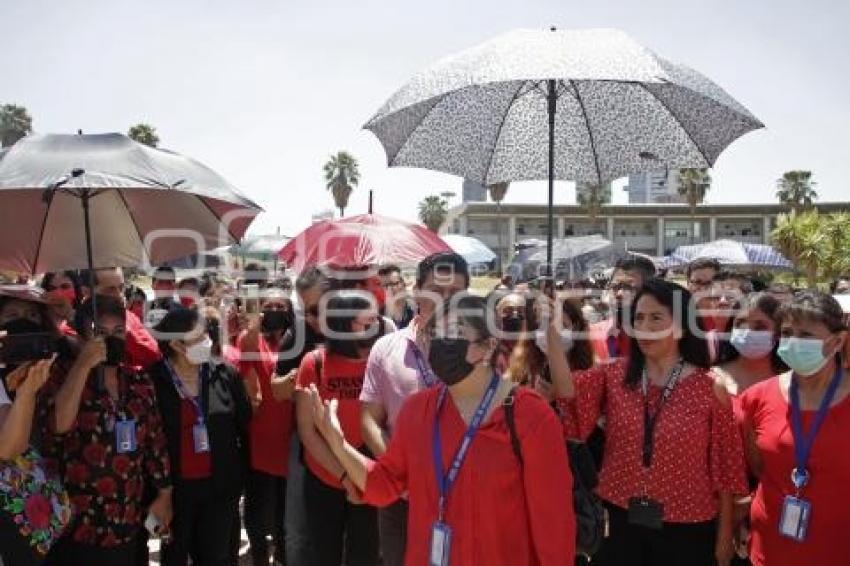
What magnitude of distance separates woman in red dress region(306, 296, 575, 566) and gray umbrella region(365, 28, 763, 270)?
1494 mm

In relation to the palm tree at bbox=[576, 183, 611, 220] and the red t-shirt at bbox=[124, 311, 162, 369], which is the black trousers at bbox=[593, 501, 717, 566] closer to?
the red t-shirt at bbox=[124, 311, 162, 369]

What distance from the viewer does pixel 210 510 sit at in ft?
13.5

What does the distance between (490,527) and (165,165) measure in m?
2.25

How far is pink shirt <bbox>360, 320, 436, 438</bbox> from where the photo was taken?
135 inches

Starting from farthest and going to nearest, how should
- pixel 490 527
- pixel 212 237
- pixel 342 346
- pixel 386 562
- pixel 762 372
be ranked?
pixel 212 237, pixel 762 372, pixel 342 346, pixel 386 562, pixel 490 527

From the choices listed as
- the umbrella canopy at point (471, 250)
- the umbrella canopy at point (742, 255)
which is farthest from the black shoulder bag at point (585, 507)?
the umbrella canopy at point (742, 255)

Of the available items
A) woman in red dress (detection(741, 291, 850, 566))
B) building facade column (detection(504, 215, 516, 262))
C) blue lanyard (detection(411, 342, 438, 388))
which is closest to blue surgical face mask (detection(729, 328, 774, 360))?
woman in red dress (detection(741, 291, 850, 566))

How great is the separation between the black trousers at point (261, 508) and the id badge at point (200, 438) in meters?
0.82

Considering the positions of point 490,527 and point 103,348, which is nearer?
point 490,527

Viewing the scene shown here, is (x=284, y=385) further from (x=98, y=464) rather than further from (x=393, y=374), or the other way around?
(x=98, y=464)

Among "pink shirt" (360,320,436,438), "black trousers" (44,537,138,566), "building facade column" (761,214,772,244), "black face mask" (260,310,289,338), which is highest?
"building facade column" (761,214,772,244)

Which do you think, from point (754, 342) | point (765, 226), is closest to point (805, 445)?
point (754, 342)

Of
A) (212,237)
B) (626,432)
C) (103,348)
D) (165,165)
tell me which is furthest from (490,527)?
(212,237)

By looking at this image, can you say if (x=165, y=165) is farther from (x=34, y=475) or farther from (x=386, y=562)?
(x=386, y=562)
